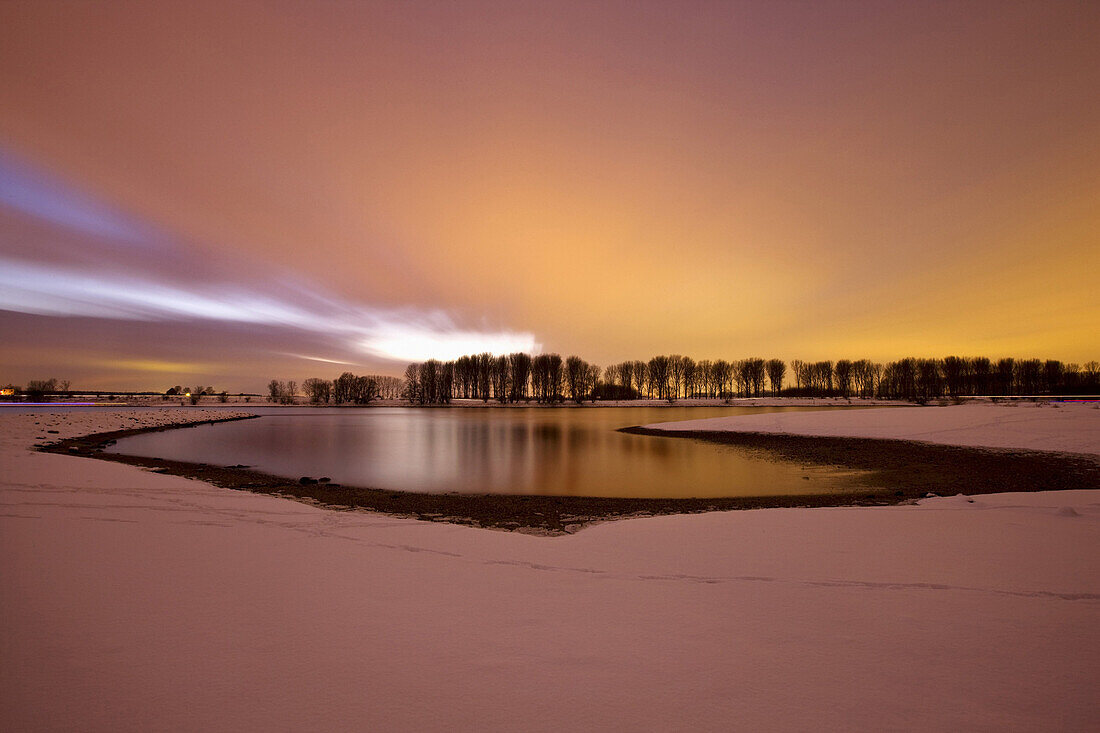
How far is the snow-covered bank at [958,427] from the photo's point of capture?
22.2 meters

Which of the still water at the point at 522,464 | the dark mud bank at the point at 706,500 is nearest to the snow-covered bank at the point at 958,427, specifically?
the dark mud bank at the point at 706,500

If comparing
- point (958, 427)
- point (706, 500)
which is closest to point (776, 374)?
point (958, 427)

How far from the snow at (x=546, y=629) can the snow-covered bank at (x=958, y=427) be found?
21557mm

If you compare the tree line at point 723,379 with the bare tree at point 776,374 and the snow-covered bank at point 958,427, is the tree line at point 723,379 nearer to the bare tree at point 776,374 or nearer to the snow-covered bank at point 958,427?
the bare tree at point 776,374

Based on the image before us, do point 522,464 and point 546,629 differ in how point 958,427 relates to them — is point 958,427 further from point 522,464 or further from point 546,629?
point 546,629

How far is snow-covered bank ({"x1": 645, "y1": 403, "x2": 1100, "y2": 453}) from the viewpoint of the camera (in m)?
22.2

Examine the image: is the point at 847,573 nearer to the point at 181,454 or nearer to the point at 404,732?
the point at 404,732

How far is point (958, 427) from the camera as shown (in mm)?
28234

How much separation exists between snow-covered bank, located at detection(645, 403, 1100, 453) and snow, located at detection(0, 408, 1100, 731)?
849 inches

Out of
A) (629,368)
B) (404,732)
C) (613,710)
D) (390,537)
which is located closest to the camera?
(404,732)

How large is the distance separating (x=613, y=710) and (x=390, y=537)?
16.4 ft

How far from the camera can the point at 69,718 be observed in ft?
8.53

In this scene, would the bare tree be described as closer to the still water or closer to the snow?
the still water

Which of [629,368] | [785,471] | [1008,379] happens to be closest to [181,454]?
[785,471]
